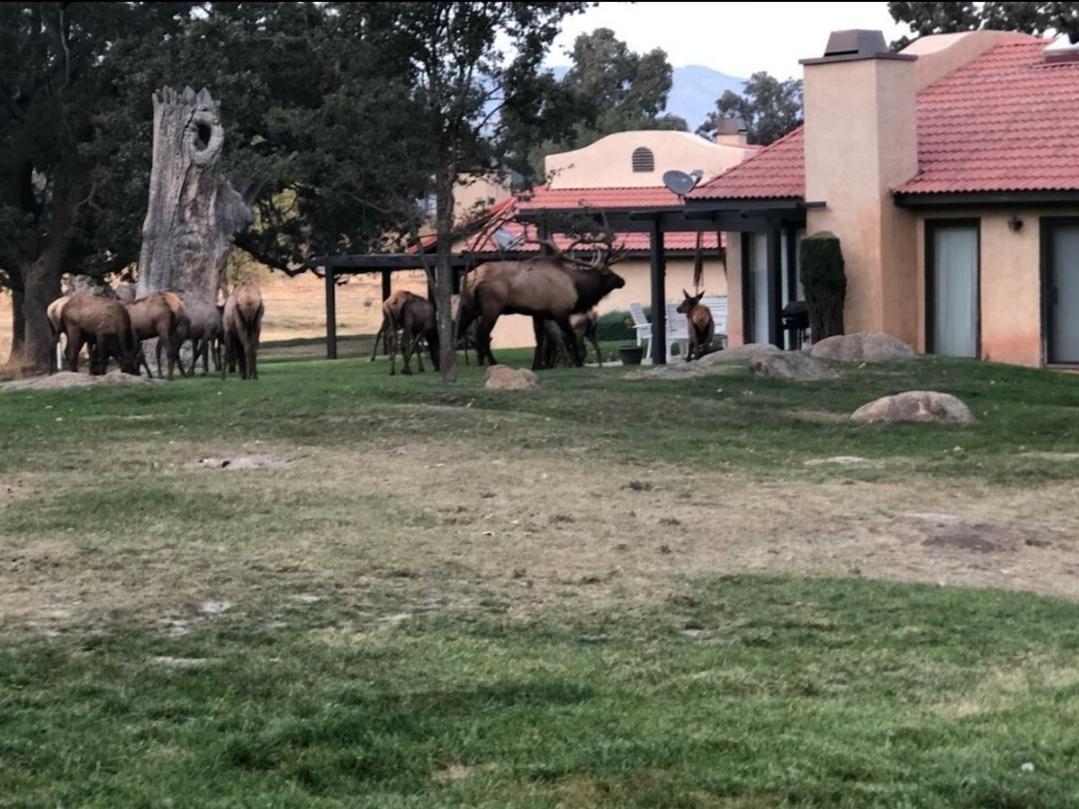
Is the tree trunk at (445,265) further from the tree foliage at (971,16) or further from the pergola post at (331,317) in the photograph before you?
the tree foliage at (971,16)

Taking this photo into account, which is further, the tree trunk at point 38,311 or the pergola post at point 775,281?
the tree trunk at point 38,311

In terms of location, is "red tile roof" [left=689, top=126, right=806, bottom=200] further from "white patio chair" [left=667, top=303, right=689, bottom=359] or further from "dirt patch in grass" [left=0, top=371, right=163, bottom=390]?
"dirt patch in grass" [left=0, top=371, right=163, bottom=390]

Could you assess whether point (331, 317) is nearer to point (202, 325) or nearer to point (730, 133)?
point (202, 325)

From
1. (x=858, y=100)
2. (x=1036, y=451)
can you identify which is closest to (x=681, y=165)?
(x=858, y=100)

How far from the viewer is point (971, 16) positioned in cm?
4997

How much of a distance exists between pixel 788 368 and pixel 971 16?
32.2 metres

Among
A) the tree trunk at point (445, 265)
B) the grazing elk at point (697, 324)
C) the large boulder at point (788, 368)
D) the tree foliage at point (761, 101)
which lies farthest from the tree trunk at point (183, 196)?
the tree foliage at point (761, 101)

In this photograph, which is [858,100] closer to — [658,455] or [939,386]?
[939,386]

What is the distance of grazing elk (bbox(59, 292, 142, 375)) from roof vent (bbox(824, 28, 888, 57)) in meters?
11.0

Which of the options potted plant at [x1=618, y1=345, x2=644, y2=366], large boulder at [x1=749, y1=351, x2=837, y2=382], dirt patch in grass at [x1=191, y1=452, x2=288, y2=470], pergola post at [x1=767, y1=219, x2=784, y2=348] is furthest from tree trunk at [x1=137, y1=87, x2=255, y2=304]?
dirt patch in grass at [x1=191, y1=452, x2=288, y2=470]

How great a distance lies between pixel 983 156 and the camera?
26281 mm

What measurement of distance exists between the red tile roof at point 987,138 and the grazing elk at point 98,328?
9.09 m

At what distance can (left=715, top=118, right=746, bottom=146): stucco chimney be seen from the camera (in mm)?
56062

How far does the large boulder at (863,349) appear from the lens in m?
22.9
